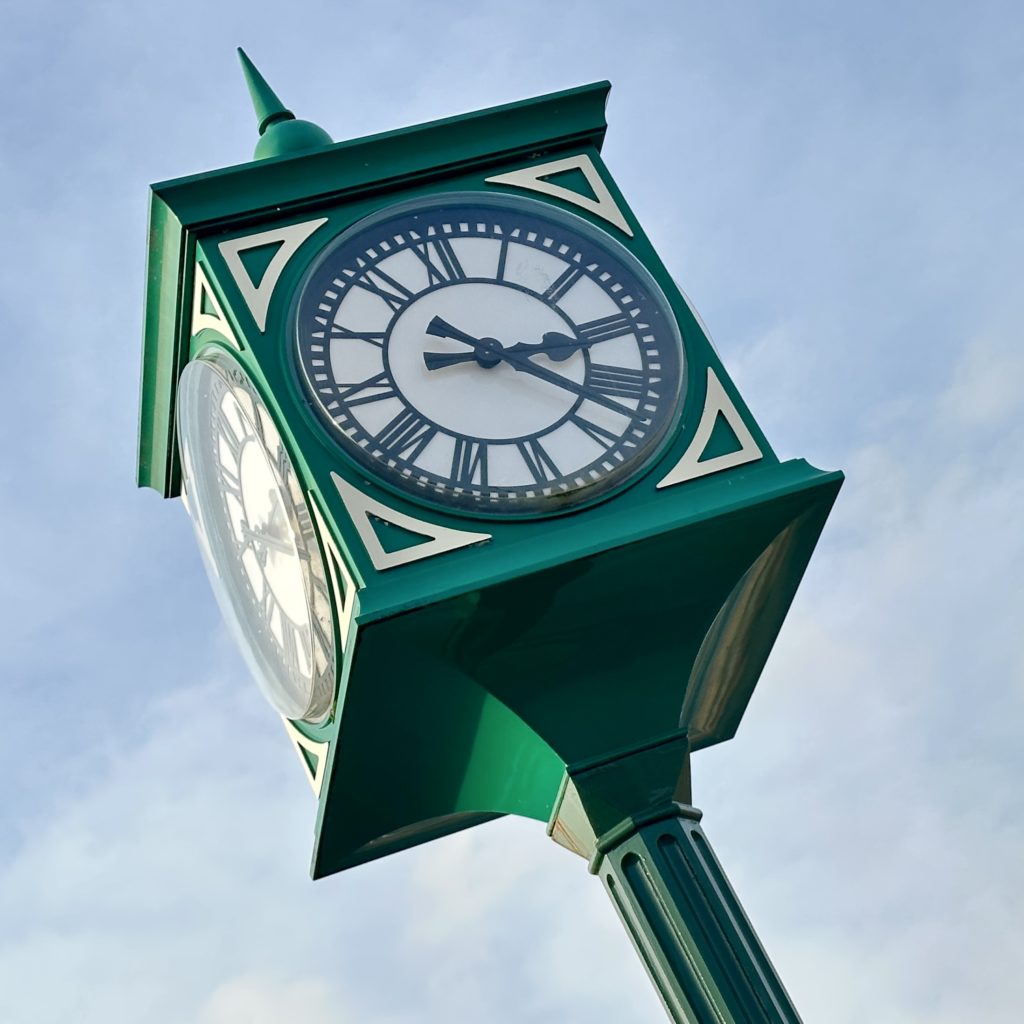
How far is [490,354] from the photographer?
30.2 feet

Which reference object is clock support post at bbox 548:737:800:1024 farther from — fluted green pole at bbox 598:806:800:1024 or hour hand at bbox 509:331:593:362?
hour hand at bbox 509:331:593:362

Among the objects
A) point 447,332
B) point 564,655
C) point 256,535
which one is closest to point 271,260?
point 447,332

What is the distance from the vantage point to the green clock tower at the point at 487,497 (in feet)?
27.7

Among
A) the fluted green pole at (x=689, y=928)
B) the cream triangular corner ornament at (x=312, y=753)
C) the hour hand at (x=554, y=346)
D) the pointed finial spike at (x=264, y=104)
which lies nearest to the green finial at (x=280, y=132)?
the pointed finial spike at (x=264, y=104)

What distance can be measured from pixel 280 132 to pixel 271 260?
149 cm

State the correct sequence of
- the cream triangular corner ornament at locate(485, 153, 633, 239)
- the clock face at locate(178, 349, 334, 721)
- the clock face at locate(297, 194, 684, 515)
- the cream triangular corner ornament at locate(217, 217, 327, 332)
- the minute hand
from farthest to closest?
the cream triangular corner ornament at locate(485, 153, 633, 239) < the cream triangular corner ornament at locate(217, 217, 327, 332) < the minute hand < the clock face at locate(178, 349, 334, 721) < the clock face at locate(297, 194, 684, 515)

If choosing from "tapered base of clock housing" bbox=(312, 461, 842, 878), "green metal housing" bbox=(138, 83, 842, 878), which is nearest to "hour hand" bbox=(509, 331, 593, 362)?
"green metal housing" bbox=(138, 83, 842, 878)

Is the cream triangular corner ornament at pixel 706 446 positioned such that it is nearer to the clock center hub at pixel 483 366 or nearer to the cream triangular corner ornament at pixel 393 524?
the clock center hub at pixel 483 366

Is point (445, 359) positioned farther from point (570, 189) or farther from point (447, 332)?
point (570, 189)

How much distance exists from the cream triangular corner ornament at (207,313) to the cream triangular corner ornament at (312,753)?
179 centimetres

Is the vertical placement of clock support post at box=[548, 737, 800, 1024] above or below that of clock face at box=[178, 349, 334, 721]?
below

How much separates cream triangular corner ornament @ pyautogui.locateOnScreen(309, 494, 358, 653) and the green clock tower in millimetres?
26

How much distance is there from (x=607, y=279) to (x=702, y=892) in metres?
2.78

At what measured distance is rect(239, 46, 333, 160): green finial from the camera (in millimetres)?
10609
